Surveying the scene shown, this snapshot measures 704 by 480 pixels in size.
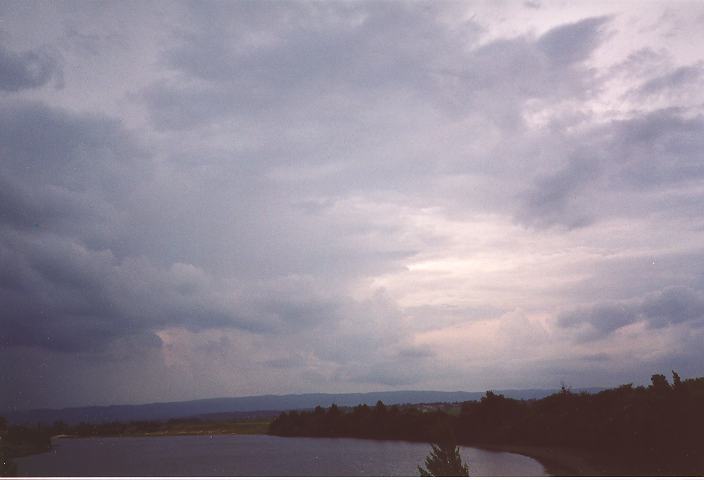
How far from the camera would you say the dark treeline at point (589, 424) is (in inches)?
639

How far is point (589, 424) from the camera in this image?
2462 cm

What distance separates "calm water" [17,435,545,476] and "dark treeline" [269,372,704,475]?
7.92 feet

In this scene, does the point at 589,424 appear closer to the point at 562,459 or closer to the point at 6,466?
the point at 562,459

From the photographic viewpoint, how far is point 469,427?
35125mm

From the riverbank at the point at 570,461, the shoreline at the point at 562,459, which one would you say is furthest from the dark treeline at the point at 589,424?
the shoreline at the point at 562,459

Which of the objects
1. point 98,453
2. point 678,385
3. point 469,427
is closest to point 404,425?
point 469,427

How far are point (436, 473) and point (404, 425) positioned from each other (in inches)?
1176

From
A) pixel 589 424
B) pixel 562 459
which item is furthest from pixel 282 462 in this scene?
pixel 589 424

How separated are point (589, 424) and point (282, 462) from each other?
16500 millimetres

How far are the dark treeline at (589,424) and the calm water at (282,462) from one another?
7.92 ft

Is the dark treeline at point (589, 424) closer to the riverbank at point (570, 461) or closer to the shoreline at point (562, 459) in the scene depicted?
the riverbank at point (570, 461)

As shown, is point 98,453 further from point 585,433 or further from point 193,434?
point 585,433

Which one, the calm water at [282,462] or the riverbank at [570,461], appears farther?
the calm water at [282,462]

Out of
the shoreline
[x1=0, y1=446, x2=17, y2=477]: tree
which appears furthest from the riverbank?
[x1=0, y1=446, x2=17, y2=477]: tree
